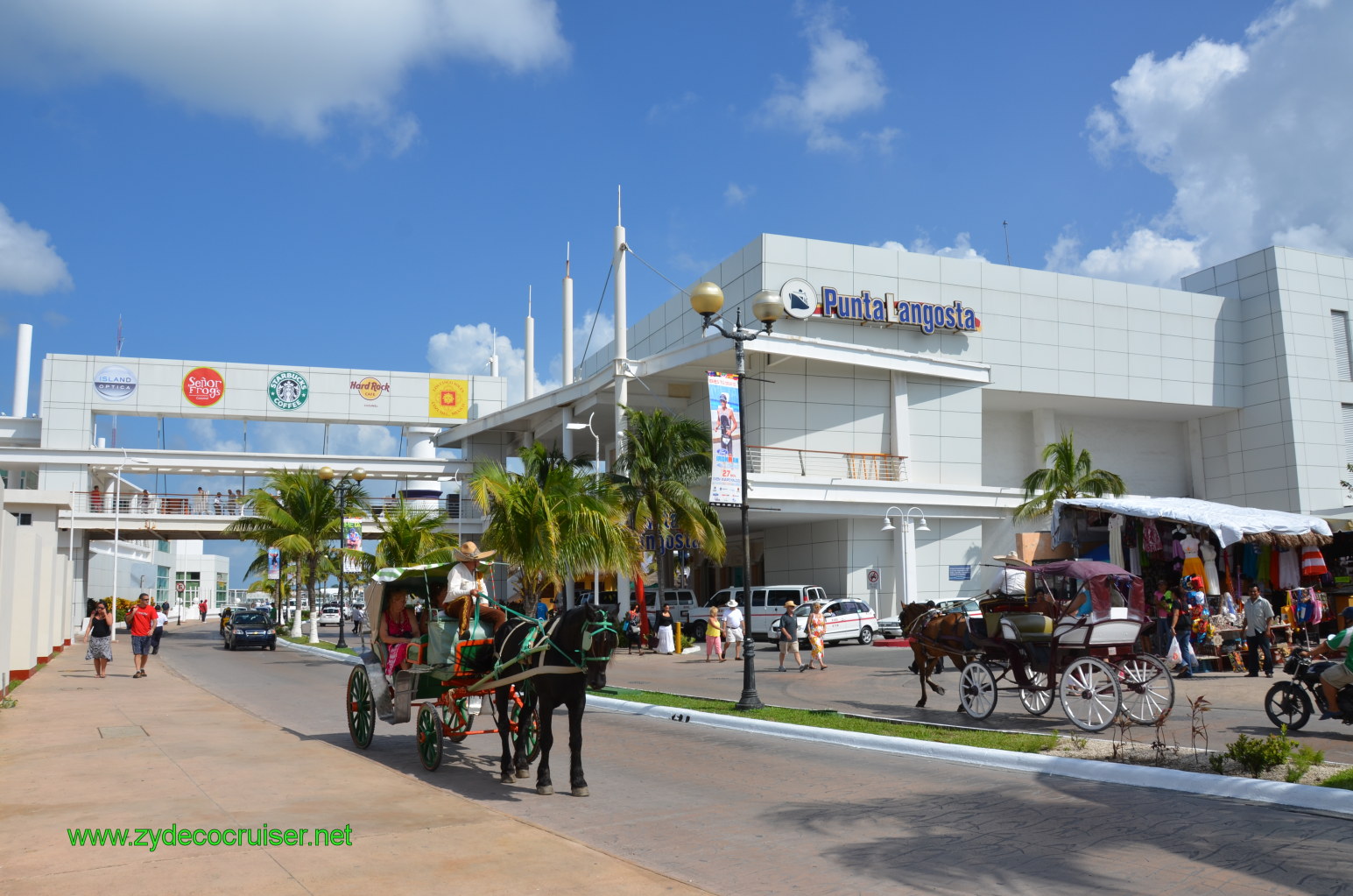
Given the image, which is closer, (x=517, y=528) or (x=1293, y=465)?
(x=517, y=528)

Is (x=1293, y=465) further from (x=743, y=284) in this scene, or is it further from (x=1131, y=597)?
(x=1131, y=597)

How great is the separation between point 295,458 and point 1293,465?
49.0m

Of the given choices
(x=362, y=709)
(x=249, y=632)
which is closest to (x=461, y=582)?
(x=362, y=709)

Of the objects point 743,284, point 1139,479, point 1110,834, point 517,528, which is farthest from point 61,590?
point 1139,479

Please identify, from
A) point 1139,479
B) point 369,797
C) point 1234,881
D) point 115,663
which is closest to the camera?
point 1234,881

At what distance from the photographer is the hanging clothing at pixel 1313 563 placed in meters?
21.9

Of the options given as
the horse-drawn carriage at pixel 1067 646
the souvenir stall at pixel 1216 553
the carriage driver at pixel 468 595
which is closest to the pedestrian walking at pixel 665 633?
the souvenir stall at pixel 1216 553

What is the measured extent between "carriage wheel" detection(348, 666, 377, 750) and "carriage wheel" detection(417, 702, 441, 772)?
3.80 ft

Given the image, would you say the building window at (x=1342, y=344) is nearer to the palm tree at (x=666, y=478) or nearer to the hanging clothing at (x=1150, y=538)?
the palm tree at (x=666, y=478)

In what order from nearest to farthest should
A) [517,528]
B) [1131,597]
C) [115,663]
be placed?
[1131,597] < [517,528] < [115,663]

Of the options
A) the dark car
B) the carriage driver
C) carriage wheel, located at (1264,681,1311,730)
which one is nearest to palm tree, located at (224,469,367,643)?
the dark car

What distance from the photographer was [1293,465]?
4666 cm

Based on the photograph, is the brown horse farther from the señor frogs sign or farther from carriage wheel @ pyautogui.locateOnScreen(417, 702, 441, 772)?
the señor frogs sign

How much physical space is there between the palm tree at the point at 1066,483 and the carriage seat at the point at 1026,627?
1012 inches
